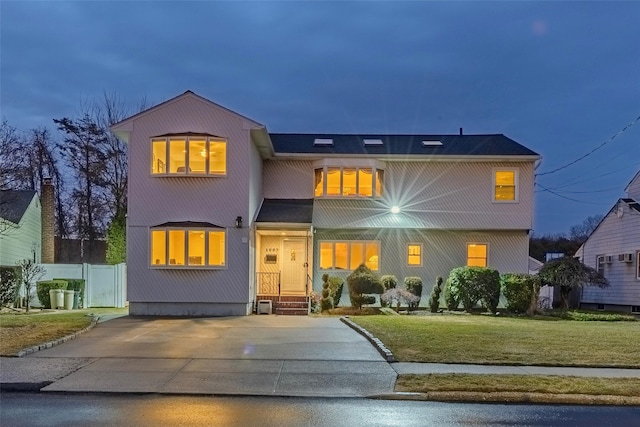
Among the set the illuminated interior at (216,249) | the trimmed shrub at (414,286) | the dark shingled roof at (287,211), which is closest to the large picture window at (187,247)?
the illuminated interior at (216,249)

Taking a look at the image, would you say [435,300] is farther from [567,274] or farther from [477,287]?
[567,274]

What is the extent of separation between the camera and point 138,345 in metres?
11.2

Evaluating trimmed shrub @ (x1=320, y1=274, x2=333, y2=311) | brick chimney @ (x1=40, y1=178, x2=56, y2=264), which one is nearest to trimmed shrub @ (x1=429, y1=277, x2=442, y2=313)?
trimmed shrub @ (x1=320, y1=274, x2=333, y2=311)

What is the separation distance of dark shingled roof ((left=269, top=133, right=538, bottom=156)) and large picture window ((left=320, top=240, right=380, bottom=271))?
359cm

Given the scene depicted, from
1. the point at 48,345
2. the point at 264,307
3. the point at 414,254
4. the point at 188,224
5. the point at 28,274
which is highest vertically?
the point at 188,224

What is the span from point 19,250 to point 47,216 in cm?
309

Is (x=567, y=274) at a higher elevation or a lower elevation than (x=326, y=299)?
higher

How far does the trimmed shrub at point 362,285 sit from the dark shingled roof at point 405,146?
5314mm

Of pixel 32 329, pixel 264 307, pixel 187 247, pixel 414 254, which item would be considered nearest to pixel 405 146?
pixel 414 254

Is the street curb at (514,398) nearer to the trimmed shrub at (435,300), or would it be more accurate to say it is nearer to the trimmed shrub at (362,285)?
the trimmed shrub at (362,285)

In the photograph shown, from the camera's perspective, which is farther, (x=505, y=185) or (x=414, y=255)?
(x=505, y=185)

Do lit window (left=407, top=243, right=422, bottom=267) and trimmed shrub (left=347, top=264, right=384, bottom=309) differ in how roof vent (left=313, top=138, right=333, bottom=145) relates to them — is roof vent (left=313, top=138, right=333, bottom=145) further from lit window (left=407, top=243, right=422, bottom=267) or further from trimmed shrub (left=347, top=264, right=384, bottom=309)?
trimmed shrub (left=347, top=264, right=384, bottom=309)

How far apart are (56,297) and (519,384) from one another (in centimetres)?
1705

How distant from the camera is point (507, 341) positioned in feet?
37.8
